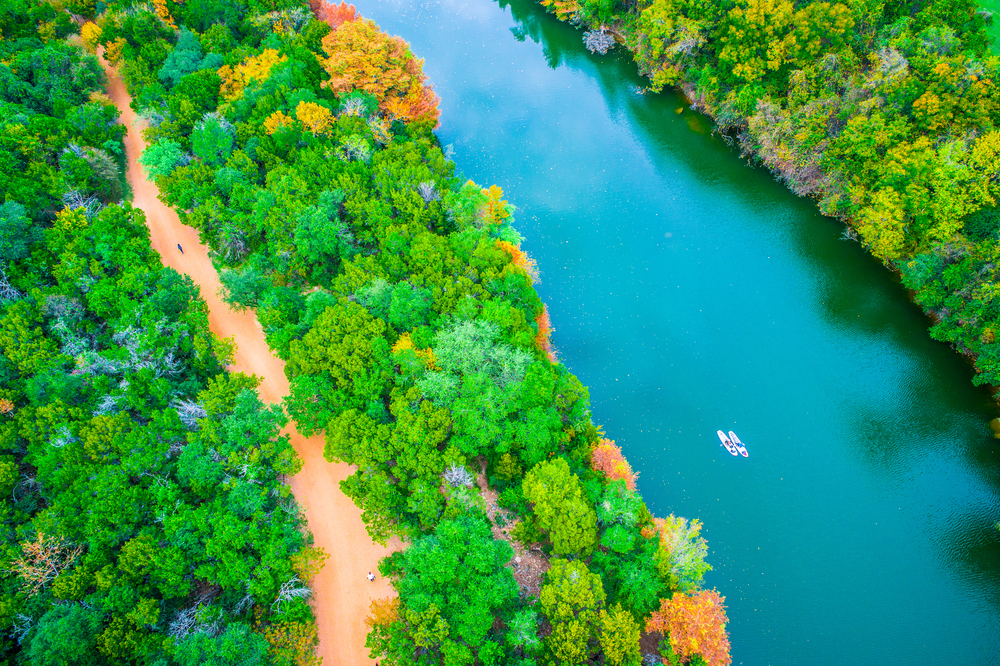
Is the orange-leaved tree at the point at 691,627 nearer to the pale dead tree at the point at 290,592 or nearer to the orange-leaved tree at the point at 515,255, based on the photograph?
the pale dead tree at the point at 290,592

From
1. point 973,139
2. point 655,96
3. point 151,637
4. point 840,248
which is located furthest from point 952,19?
point 151,637

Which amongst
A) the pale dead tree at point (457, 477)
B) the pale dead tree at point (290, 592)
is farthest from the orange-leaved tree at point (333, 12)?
the pale dead tree at point (290, 592)

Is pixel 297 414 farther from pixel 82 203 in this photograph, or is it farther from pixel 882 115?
pixel 882 115

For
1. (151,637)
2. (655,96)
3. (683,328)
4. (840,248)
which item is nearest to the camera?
(151,637)

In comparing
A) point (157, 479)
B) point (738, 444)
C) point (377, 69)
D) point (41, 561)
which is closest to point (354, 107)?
point (377, 69)

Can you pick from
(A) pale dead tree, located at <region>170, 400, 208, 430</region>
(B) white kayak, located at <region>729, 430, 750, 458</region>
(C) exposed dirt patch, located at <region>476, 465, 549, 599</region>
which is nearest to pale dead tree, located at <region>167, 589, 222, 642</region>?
(A) pale dead tree, located at <region>170, 400, 208, 430</region>

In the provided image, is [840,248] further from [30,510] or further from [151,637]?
[30,510]
